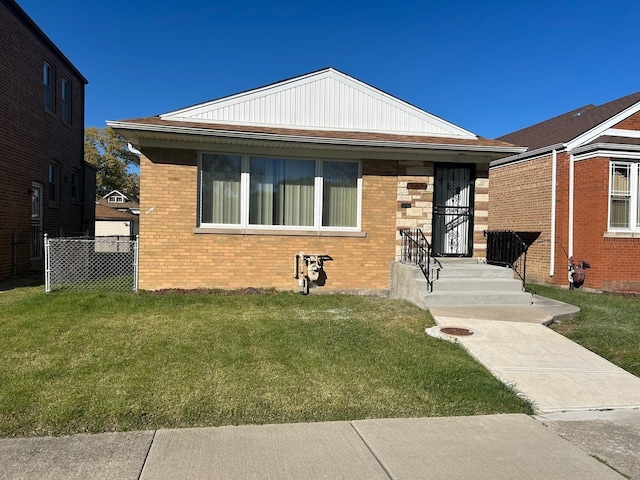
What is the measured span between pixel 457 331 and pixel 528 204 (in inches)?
336

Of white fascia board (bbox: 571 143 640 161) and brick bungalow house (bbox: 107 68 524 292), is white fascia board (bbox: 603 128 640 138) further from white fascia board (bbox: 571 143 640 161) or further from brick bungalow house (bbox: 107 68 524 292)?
brick bungalow house (bbox: 107 68 524 292)

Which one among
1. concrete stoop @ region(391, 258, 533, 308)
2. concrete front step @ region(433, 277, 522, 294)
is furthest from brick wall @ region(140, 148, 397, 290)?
concrete front step @ region(433, 277, 522, 294)

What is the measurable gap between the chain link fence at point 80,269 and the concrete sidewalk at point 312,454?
6.05 meters

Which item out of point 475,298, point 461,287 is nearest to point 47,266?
point 461,287

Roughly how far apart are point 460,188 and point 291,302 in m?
4.78

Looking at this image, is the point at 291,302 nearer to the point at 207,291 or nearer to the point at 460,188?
the point at 207,291

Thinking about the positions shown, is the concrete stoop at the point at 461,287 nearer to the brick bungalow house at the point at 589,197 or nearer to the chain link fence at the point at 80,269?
the brick bungalow house at the point at 589,197

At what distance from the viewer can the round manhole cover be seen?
624 centimetres

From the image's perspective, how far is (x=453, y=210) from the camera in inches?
402

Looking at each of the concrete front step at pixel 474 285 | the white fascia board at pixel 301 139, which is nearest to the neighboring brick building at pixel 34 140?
the white fascia board at pixel 301 139

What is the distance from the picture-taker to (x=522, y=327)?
668 centimetres

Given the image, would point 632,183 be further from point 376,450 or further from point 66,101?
point 66,101

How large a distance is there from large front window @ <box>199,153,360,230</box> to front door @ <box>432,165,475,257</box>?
193 centimetres

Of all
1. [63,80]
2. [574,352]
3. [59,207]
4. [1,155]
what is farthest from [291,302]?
[63,80]
